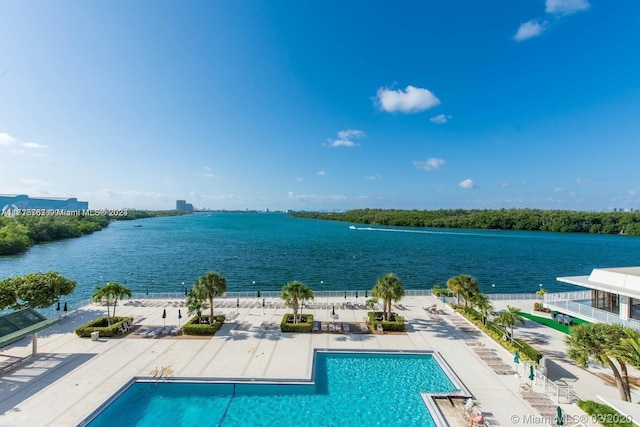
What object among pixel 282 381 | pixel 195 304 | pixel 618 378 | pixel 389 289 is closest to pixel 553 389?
pixel 618 378

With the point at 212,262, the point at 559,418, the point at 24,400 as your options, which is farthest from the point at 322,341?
the point at 212,262

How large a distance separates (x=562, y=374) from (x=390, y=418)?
905 centimetres

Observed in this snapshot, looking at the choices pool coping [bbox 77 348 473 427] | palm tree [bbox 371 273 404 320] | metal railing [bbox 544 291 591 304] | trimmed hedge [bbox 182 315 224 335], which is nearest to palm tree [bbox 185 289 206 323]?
trimmed hedge [bbox 182 315 224 335]

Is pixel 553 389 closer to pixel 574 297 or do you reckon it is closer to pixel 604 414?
pixel 604 414

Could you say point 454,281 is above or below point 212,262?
above

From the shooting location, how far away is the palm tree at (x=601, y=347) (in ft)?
39.9

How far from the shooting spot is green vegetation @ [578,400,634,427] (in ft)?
37.1

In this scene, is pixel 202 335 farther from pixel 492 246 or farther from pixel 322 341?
pixel 492 246

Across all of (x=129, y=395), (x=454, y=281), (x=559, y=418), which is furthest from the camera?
(x=454, y=281)

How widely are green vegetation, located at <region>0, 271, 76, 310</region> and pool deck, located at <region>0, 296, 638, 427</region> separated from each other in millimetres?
2328

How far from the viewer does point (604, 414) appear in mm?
12258

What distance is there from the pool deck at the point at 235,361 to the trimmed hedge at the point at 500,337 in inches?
18.9

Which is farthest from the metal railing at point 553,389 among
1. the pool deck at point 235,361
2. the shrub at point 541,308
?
the shrub at point 541,308

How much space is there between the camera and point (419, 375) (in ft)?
54.8
